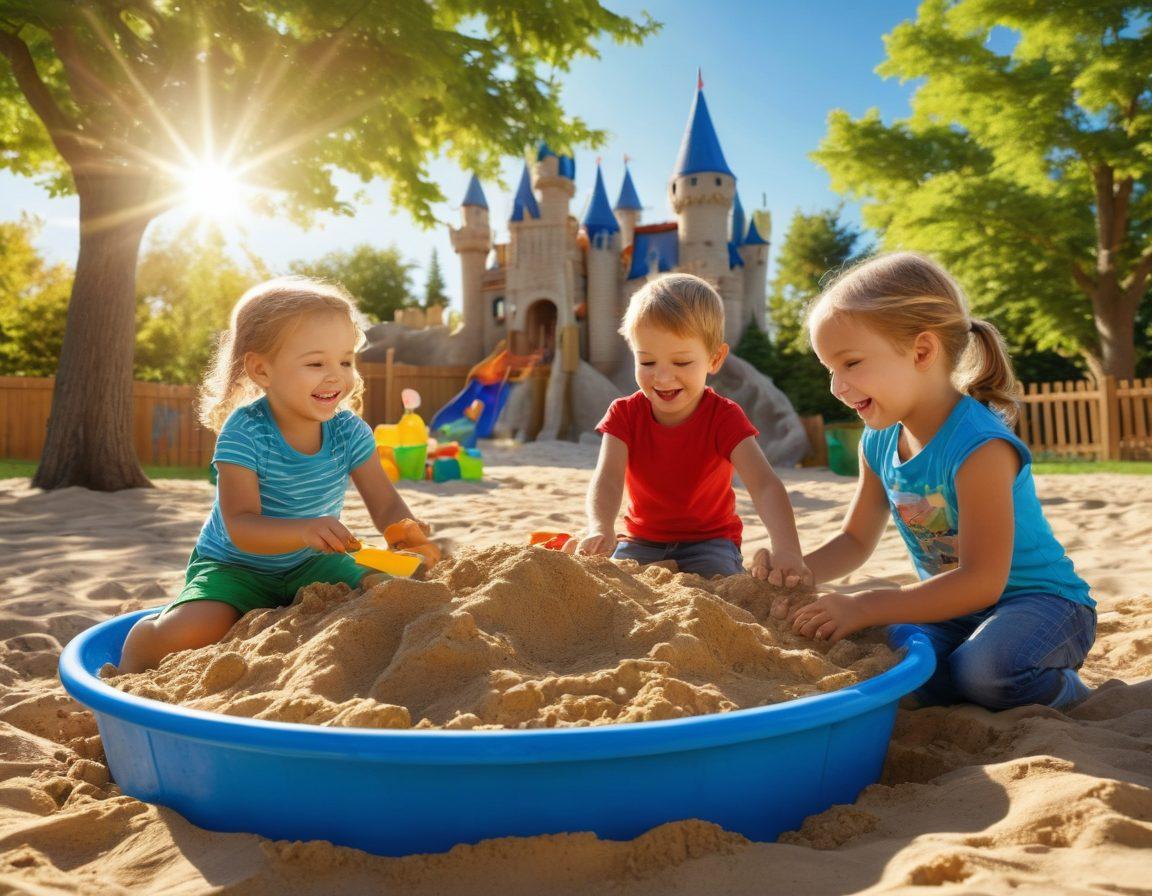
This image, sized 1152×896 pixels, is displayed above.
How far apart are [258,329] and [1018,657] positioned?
200cm

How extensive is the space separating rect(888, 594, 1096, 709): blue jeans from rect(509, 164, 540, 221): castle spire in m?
18.2

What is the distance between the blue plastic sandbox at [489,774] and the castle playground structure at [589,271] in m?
15.3

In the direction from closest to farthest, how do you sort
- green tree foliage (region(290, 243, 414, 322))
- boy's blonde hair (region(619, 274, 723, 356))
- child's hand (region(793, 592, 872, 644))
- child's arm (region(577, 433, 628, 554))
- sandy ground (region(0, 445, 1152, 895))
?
sandy ground (region(0, 445, 1152, 895)), child's hand (region(793, 592, 872, 644)), boy's blonde hair (region(619, 274, 723, 356)), child's arm (region(577, 433, 628, 554)), green tree foliage (region(290, 243, 414, 322))

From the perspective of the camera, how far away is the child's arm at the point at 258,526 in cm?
187

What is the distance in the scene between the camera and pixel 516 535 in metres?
4.31

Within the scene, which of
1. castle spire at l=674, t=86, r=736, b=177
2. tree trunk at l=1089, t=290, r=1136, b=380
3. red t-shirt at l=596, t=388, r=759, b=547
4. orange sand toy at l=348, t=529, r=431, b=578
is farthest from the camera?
castle spire at l=674, t=86, r=736, b=177

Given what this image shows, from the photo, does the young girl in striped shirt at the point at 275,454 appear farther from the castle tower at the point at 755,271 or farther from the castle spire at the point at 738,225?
the castle spire at the point at 738,225

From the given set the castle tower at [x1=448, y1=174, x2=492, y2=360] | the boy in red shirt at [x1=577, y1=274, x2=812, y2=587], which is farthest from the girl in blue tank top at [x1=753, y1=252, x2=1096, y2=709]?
the castle tower at [x1=448, y1=174, x2=492, y2=360]

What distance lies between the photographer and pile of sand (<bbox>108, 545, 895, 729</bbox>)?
1.30 metres

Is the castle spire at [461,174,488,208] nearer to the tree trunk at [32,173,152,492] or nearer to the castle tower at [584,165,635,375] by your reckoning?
the castle tower at [584,165,635,375]

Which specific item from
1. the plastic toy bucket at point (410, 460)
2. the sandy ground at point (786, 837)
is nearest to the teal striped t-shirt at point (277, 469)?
the sandy ground at point (786, 837)

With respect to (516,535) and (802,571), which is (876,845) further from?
(516,535)

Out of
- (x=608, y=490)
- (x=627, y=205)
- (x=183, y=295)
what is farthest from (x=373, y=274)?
(x=608, y=490)

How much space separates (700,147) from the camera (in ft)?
60.3
